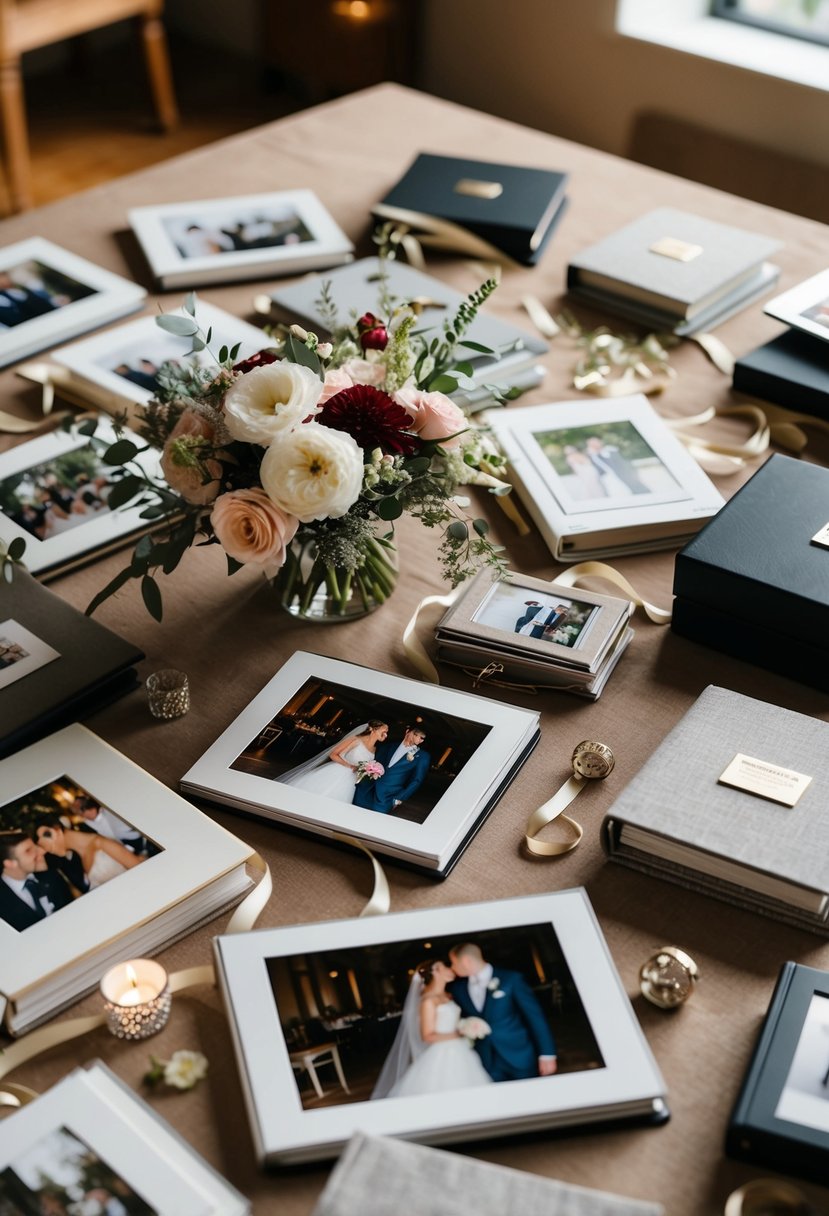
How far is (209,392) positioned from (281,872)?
445 millimetres

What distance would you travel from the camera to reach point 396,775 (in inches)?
44.1

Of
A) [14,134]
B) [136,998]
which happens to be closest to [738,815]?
[136,998]

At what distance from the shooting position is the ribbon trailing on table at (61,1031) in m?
0.92

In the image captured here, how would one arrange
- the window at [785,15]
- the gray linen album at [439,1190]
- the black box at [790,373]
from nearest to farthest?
the gray linen album at [439,1190], the black box at [790,373], the window at [785,15]

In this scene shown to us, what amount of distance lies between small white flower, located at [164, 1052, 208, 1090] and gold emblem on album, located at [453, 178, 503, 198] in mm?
1527

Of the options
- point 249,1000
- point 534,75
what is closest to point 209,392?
point 249,1000

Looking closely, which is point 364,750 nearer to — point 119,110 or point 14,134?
point 14,134

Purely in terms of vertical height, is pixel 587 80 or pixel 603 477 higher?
pixel 603 477

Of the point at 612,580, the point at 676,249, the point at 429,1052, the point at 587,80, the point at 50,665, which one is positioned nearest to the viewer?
the point at 429,1052

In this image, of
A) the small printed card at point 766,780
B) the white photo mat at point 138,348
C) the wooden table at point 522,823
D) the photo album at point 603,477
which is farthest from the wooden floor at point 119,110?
the small printed card at point 766,780

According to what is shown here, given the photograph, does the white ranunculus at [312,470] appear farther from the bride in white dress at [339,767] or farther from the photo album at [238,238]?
the photo album at [238,238]

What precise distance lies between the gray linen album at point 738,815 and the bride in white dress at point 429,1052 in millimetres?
218

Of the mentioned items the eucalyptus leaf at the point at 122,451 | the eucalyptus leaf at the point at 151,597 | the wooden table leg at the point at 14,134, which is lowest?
the wooden table leg at the point at 14,134

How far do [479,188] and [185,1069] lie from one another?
5.12 feet
